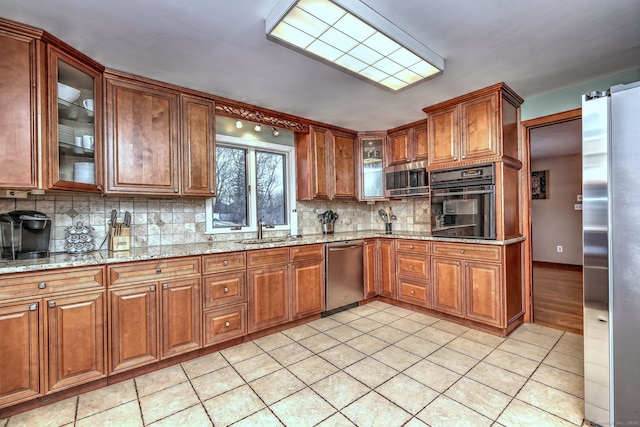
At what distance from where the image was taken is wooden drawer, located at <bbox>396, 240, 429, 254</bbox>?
3.40 m

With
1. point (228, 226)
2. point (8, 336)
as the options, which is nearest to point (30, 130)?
point (8, 336)

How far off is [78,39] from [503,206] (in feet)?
→ 12.1

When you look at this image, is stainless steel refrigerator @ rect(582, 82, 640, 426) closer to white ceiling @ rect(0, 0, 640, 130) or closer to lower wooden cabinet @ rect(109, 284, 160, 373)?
white ceiling @ rect(0, 0, 640, 130)

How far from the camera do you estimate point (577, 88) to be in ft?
9.25

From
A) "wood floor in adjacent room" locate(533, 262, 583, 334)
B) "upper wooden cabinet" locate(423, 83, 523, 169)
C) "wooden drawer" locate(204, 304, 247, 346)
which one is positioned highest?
"upper wooden cabinet" locate(423, 83, 523, 169)

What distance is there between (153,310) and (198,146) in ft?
4.87

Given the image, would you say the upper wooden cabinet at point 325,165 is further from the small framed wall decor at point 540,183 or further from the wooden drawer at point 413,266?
the small framed wall decor at point 540,183

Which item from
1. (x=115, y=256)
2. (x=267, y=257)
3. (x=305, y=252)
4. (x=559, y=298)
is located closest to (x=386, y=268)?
(x=305, y=252)

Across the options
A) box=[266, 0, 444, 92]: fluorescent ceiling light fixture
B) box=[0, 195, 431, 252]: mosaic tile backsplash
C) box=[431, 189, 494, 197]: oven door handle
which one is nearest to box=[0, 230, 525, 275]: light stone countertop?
box=[0, 195, 431, 252]: mosaic tile backsplash

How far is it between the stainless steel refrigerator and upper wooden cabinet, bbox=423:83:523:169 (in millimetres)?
1239

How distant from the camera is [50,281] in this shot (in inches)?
73.3

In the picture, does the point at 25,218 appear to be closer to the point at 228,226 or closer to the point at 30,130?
the point at 30,130

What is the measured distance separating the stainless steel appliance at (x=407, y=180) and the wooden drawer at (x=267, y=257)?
6.08ft

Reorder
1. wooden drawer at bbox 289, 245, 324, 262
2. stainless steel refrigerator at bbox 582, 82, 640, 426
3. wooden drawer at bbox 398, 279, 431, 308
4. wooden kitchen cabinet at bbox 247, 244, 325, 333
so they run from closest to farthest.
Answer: stainless steel refrigerator at bbox 582, 82, 640, 426 → wooden kitchen cabinet at bbox 247, 244, 325, 333 → wooden drawer at bbox 289, 245, 324, 262 → wooden drawer at bbox 398, 279, 431, 308
